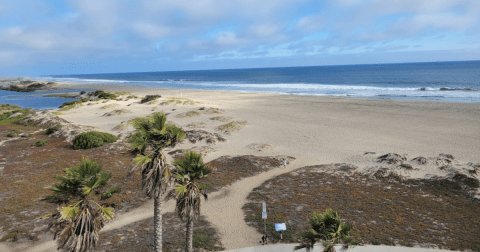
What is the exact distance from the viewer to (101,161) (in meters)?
30.0

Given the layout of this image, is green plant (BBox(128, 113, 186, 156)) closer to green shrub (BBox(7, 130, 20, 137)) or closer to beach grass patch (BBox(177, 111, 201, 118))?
green shrub (BBox(7, 130, 20, 137))

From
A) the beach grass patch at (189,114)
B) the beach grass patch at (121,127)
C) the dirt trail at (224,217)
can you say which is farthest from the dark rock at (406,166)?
the beach grass patch at (121,127)

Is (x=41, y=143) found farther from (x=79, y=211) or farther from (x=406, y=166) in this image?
(x=406, y=166)

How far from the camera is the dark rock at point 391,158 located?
27.6 metres

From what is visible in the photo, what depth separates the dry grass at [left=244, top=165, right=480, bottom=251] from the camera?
16.2 m

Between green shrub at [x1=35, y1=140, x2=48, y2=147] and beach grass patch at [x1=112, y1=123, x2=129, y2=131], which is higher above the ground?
beach grass patch at [x1=112, y1=123, x2=129, y2=131]

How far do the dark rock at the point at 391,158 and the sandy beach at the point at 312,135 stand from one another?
111 cm

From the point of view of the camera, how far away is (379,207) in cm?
1959

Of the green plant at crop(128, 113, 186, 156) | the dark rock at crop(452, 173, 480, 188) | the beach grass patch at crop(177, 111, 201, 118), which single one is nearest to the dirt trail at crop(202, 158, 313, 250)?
the green plant at crop(128, 113, 186, 156)

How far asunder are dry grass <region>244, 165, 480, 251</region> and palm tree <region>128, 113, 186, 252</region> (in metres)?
7.90

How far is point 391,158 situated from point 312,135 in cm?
1256

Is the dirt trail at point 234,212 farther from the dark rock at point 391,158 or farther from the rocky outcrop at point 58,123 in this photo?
the rocky outcrop at point 58,123

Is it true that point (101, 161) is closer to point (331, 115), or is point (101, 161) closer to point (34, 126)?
point (34, 126)

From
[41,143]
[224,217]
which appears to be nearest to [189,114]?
[41,143]
